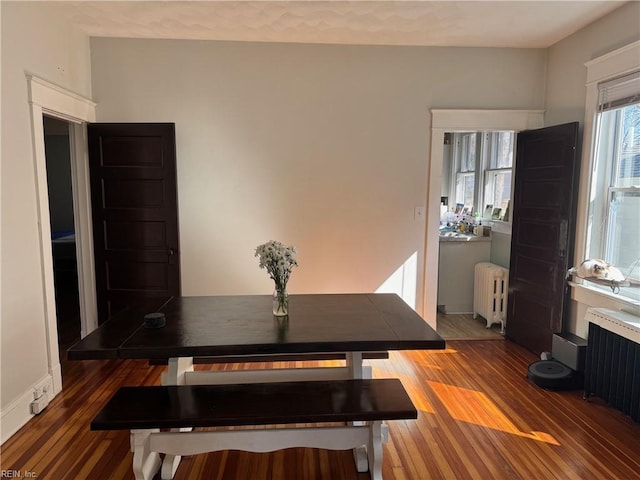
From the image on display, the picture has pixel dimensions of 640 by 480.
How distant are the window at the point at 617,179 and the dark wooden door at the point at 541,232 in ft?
0.56

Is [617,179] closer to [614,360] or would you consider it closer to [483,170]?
[614,360]

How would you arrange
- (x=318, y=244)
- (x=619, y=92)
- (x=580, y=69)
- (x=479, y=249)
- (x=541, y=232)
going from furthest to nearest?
(x=479, y=249) → (x=318, y=244) → (x=541, y=232) → (x=580, y=69) → (x=619, y=92)

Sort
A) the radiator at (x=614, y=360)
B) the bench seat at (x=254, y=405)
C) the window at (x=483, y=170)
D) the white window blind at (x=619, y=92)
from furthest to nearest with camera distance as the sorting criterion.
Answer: the window at (x=483, y=170), the white window blind at (x=619, y=92), the radiator at (x=614, y=360), the bench seat at (x=254, y=405)

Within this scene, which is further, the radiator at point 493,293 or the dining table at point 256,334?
the radiator at point 493,293

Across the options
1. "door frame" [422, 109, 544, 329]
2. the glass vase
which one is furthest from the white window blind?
the glass vase

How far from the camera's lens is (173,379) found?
232 cm

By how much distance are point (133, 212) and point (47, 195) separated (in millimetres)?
863

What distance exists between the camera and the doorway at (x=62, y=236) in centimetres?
460

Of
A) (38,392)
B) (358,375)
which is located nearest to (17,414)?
(38,392)

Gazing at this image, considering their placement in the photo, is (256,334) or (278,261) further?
(278,261)

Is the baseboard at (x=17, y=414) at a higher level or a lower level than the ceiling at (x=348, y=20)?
lower

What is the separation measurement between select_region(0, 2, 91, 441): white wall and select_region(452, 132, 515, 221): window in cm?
442

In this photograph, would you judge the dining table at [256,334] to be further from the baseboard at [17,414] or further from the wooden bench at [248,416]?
the baseboard at [17,414]

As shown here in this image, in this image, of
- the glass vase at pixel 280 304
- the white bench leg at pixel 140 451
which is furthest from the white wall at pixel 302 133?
the white bench leg at pixel 140 451
